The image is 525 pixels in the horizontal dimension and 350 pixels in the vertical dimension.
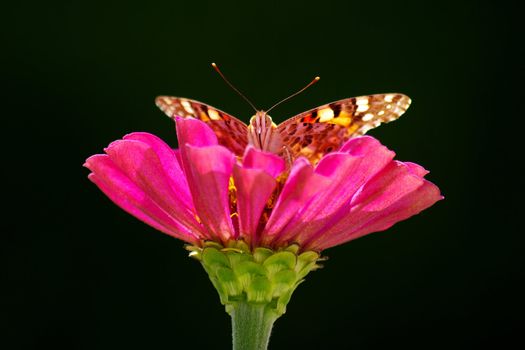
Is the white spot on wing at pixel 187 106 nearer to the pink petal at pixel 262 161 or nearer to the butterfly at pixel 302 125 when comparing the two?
the butterfly at pixel 302 125

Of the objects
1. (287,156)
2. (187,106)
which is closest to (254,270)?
(287,156)

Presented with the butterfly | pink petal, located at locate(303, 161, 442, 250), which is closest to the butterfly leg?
the butterfly

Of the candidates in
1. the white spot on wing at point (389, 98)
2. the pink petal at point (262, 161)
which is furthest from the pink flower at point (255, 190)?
the white spot on wing at point (389, 98)

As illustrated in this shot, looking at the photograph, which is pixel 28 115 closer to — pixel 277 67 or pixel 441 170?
pixel 277 67

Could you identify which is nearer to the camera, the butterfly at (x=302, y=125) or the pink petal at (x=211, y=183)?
the pink petal at (x=211, y=183)

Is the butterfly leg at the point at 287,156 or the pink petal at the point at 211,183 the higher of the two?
the pink petal at the point at 211,183
